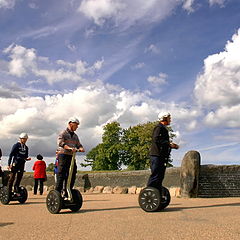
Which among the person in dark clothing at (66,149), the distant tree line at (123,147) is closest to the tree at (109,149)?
the distant tree line at (123,147)

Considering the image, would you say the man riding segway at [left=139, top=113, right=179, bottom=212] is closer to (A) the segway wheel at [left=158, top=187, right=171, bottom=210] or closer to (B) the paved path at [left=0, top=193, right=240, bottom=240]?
(A) the segway wheel at [left=158, top=187, right=171, bottom=210]

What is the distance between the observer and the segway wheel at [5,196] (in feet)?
28.6

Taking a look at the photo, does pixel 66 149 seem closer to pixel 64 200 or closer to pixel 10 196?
pixel 64 200

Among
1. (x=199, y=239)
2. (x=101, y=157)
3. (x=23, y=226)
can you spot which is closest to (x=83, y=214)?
(x=23, y=226)

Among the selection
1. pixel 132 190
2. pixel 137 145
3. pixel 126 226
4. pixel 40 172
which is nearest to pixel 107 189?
pixel 132 190

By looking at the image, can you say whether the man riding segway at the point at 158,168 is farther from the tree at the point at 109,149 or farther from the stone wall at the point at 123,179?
the tree at the point at 109,149

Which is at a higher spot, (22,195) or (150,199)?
(150,199)

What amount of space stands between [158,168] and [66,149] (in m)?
1.74

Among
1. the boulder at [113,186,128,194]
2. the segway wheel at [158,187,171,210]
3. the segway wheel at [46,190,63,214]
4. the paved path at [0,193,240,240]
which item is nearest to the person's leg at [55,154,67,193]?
the segway wheel at [46,190,63,214]

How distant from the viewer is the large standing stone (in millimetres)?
10148

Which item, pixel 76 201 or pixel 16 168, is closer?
pixel 76 201

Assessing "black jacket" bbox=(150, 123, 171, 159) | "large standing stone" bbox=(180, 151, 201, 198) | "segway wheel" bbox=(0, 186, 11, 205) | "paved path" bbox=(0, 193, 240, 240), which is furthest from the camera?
"large standing stone" bbox=(180, 151, 201, 198)

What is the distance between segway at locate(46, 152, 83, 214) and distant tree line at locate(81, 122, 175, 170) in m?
41.9

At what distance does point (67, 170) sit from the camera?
22.0 ft
